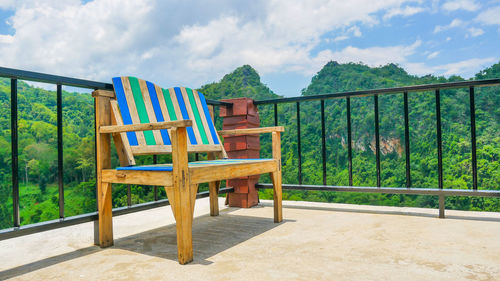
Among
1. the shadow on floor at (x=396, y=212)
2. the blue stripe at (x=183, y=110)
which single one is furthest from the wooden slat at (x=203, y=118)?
the shadow on floor at (x=396, y=212)

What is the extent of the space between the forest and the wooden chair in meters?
12.4

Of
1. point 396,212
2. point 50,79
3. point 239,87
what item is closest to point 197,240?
point 50,79

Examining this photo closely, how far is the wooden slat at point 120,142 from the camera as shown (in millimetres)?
1677

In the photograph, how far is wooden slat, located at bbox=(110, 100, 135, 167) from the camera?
1.68 meters

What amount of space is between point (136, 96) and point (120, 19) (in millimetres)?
31892

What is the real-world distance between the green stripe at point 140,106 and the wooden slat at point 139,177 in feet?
0.97

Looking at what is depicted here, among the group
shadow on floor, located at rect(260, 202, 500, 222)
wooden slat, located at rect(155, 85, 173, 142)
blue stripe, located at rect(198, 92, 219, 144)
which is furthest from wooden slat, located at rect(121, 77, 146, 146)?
shadow on floor, located at rect(260, 202, 500, 222)

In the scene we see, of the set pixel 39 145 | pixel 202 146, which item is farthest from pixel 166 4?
pixel 202 146

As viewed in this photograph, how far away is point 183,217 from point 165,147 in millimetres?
648

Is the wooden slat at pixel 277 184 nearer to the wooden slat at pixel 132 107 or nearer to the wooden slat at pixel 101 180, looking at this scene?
the wooden slat at pixel 132 107

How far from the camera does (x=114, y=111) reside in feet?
5.60

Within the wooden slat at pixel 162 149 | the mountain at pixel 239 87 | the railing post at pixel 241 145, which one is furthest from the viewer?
the mountain at pixel 239 87

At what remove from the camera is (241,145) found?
2740mm

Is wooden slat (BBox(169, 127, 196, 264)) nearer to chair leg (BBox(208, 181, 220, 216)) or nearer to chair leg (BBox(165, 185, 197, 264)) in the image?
chair leg (BBox(165, 185, 197, 264))
